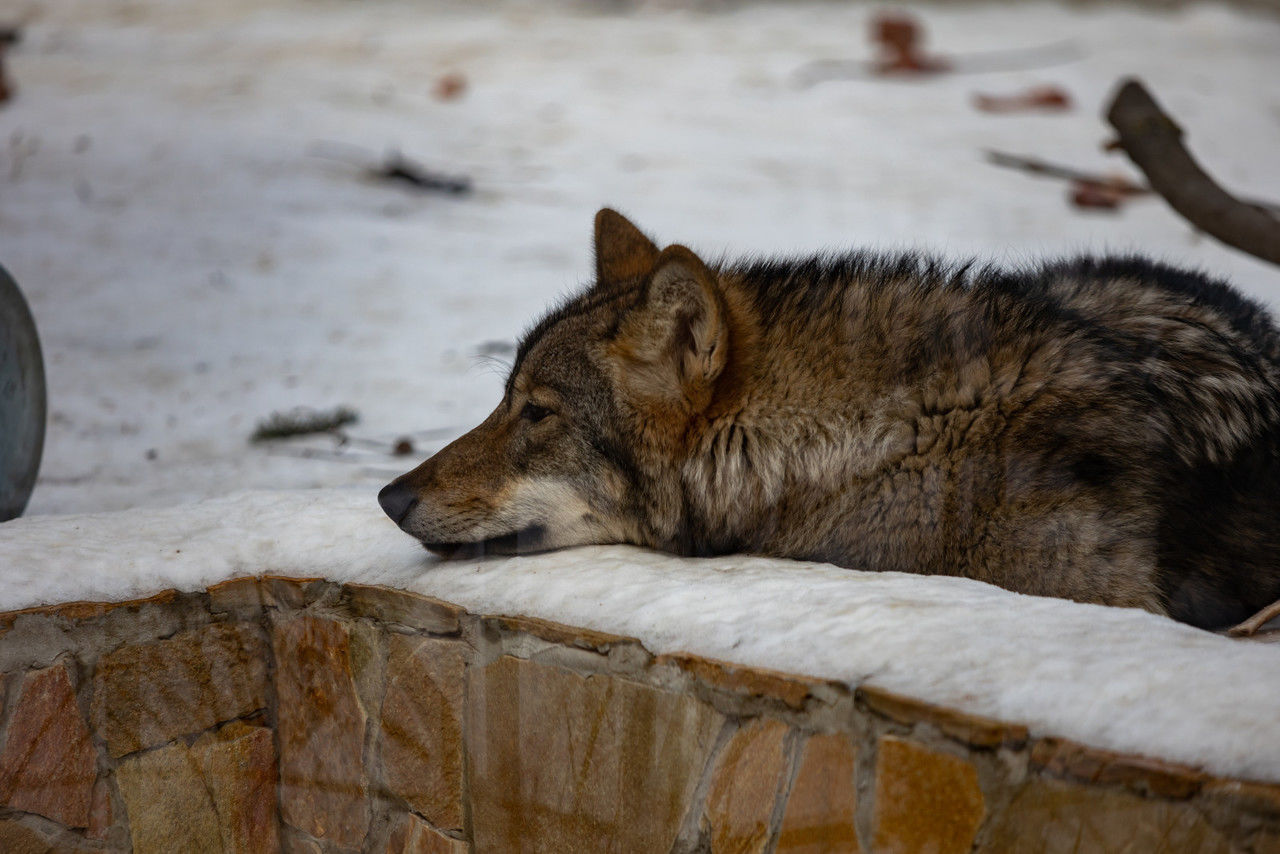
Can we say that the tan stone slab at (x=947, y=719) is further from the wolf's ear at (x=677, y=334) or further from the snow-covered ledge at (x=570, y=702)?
the wolf's ear at (x=677, y=334)

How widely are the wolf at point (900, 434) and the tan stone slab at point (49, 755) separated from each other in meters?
0.99

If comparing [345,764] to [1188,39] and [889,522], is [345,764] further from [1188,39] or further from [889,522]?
[1188,39]

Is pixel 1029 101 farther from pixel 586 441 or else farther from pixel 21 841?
pixel 21 841

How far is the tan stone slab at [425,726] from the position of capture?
2.78m

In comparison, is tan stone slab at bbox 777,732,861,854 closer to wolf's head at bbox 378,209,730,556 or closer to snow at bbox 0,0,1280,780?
snow at bbox 0,0,1280,780

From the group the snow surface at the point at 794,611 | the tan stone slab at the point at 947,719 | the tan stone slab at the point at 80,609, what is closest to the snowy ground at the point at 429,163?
the snow surface at the point at 794,611

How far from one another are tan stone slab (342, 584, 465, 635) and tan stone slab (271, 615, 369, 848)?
91mm

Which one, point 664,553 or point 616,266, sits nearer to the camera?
point 664,553

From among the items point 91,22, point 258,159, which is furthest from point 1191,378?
point 91,22

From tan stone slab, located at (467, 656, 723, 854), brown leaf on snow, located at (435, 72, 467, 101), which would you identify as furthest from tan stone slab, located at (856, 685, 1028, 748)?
brown leaf on snow, located at (435, 72, 467, 101)

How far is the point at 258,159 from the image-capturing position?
9711 mm

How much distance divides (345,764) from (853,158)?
8661 millimetres

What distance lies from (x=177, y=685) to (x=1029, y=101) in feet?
35.2

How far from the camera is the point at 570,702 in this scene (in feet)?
8.32
